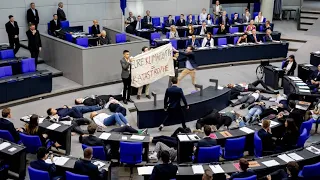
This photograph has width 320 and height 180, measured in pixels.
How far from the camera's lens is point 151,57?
1491cm

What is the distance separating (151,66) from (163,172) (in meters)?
7.30

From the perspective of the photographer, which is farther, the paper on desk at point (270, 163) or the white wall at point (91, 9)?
the white wall at point (91, 9)

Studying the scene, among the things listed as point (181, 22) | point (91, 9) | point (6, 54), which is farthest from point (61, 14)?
point (181, 22)

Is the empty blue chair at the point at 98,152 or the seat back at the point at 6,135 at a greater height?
the seat back at the point at 6,135

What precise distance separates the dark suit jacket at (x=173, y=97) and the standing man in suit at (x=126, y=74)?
7.43 feet

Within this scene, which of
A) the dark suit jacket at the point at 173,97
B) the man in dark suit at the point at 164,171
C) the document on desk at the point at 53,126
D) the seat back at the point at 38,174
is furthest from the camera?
the dark suit jacket at the point at 173,97

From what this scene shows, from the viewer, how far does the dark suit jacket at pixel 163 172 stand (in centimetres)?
802

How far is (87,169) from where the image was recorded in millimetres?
8211

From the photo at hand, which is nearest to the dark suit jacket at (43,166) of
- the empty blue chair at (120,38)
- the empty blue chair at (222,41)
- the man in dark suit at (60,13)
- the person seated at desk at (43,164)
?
the person seated at desk at (43,164)

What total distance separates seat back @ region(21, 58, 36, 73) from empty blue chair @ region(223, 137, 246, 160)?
309 inches

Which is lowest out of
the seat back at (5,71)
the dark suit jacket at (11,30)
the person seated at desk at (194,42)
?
the seat back at (5,71)

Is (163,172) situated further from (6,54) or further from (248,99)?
(6,54)

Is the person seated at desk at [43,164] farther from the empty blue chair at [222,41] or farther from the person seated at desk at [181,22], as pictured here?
the person seated at desk at [181,22]

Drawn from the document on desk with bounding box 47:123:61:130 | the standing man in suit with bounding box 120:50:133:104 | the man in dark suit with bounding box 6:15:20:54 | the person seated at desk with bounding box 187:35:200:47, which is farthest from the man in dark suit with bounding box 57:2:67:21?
the document on desk with bounding box 47:123:61:130
